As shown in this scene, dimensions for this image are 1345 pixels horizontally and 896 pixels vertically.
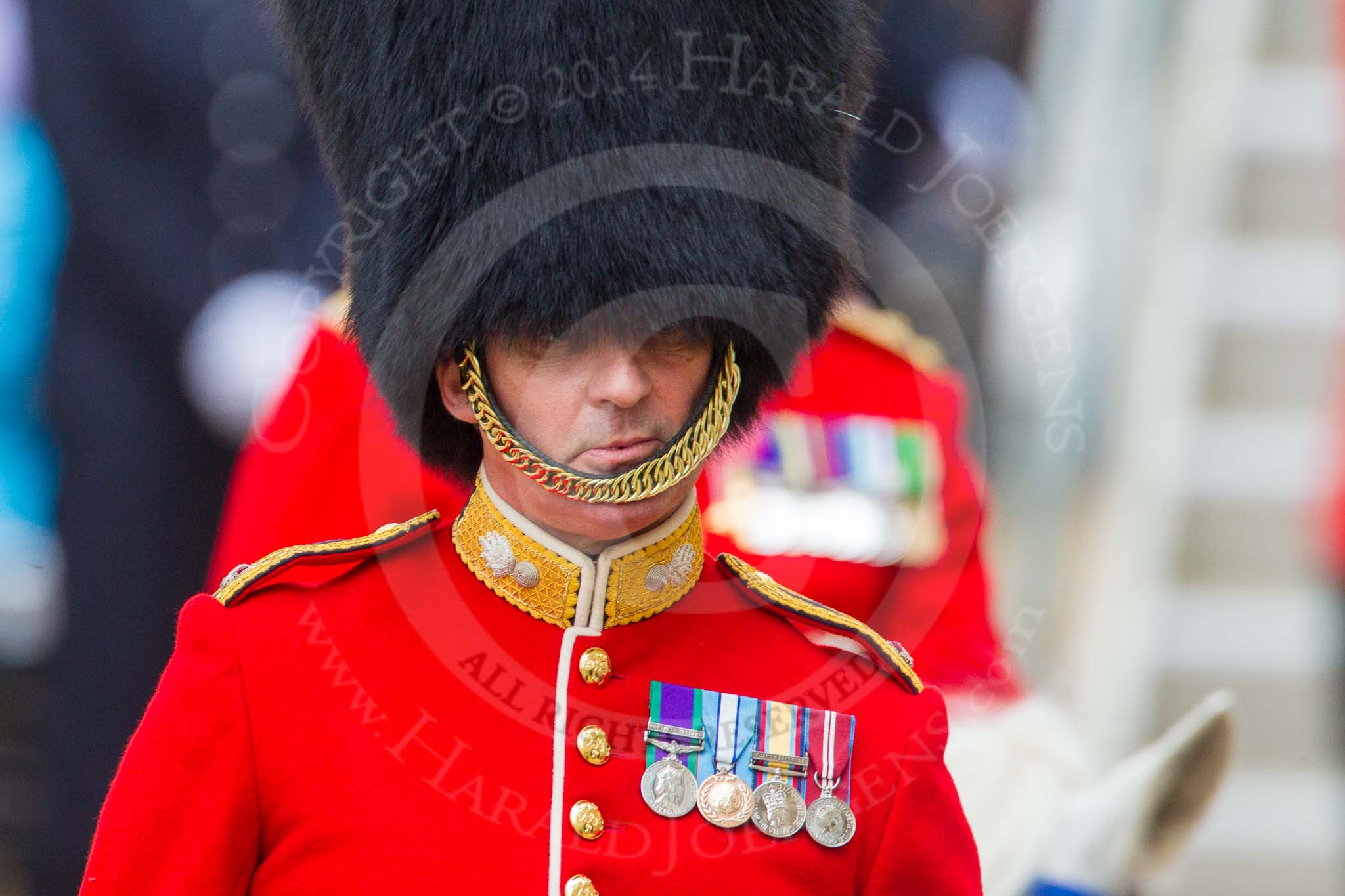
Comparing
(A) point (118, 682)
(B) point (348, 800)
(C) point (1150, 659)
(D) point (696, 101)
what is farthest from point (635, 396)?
(C) point (1150, 659)

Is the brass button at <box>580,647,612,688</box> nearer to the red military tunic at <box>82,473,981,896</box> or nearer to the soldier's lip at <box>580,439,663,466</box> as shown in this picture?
the red military tunic at <box>82,473,981,896</box>

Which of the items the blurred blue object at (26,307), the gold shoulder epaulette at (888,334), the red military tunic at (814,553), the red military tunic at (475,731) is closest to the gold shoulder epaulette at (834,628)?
the red military tunic at (475,731)

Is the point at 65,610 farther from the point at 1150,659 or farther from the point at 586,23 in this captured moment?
the point at 1150,659

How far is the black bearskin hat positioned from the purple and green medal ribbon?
0.97 feet

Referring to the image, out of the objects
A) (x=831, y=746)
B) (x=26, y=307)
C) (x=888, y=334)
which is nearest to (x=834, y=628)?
(x=831, y=746)

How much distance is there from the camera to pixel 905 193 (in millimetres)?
2656

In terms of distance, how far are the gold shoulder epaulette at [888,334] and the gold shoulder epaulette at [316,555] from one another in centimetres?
105

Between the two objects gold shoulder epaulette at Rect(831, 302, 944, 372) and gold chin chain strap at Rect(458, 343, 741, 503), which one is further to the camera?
gold shoulder epaulette at Rect(831, 302, 944, 372)

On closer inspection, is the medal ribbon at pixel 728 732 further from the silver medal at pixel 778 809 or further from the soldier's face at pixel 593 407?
the soldier's face at pixel 593 407

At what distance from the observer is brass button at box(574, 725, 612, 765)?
124 centimetres

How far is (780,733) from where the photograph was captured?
1277 millimetres

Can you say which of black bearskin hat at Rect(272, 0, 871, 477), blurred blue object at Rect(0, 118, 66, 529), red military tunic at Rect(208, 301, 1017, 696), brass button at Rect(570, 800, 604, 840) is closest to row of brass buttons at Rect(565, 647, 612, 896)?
brass button at Rect(570, 800, 604, 840)

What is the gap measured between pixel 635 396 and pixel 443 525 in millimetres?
321

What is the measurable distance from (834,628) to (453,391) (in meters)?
0.39
